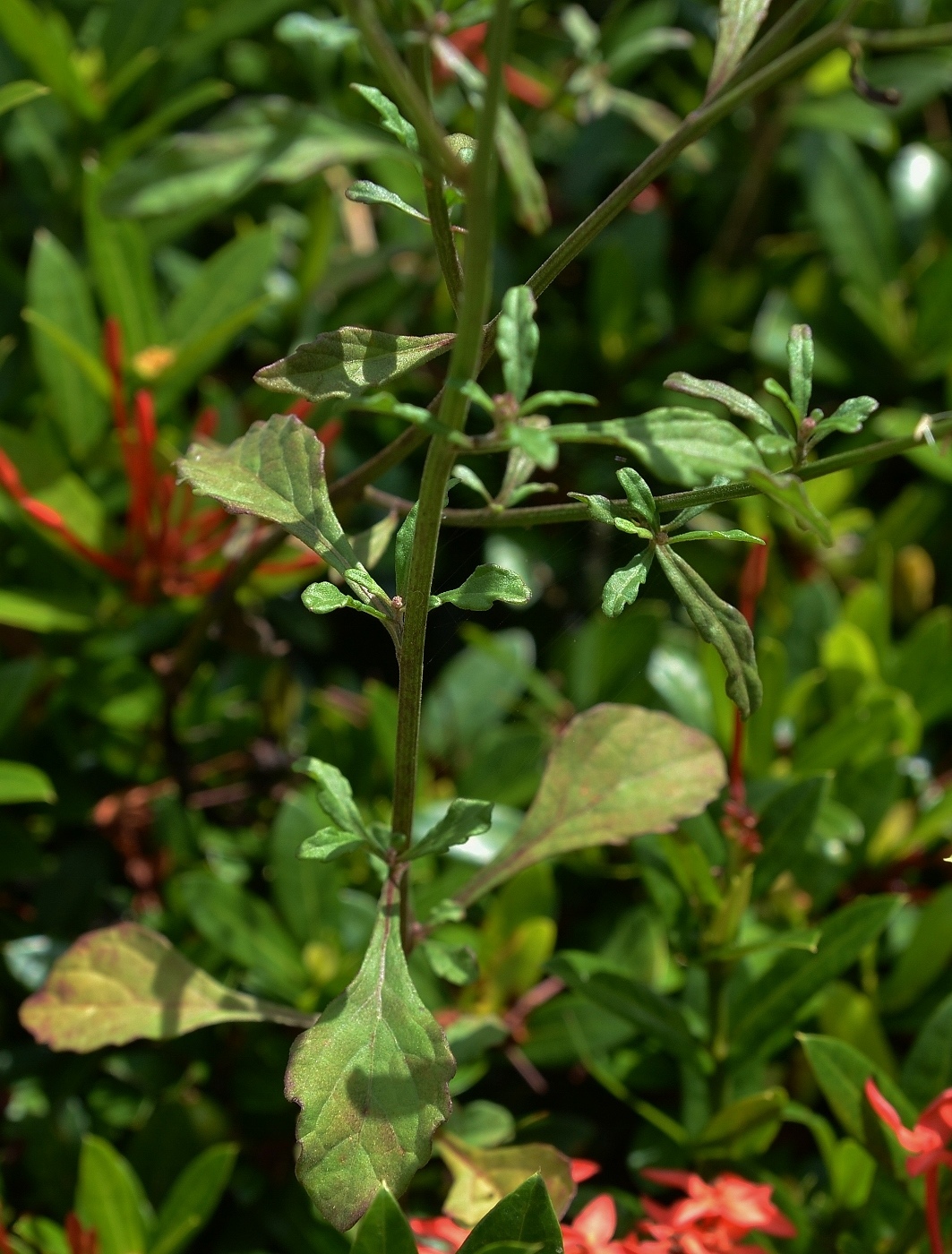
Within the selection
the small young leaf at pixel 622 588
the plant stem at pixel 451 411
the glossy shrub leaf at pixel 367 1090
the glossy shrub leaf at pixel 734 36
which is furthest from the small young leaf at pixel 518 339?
the glossy shrub leaf at pixel 367 1090

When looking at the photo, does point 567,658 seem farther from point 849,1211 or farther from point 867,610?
point 849,1211

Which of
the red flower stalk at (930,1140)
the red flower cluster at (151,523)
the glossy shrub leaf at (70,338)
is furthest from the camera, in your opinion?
the glossy shrub leaf at (70,338)

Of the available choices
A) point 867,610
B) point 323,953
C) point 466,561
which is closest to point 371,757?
point 323,953

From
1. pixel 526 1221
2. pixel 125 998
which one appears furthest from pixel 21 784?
pixel 526 1221

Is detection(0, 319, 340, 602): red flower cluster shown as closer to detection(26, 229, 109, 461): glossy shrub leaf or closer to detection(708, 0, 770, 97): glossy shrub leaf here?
detection(26, 229, 109, 461): glossy shrub leaf

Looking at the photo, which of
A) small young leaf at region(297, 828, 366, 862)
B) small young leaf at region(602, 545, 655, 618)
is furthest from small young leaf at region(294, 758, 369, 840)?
small young leaf at region(602, 545, 655, 618)

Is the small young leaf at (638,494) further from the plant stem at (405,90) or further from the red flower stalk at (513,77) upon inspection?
the red flower stalk at (513,77)
